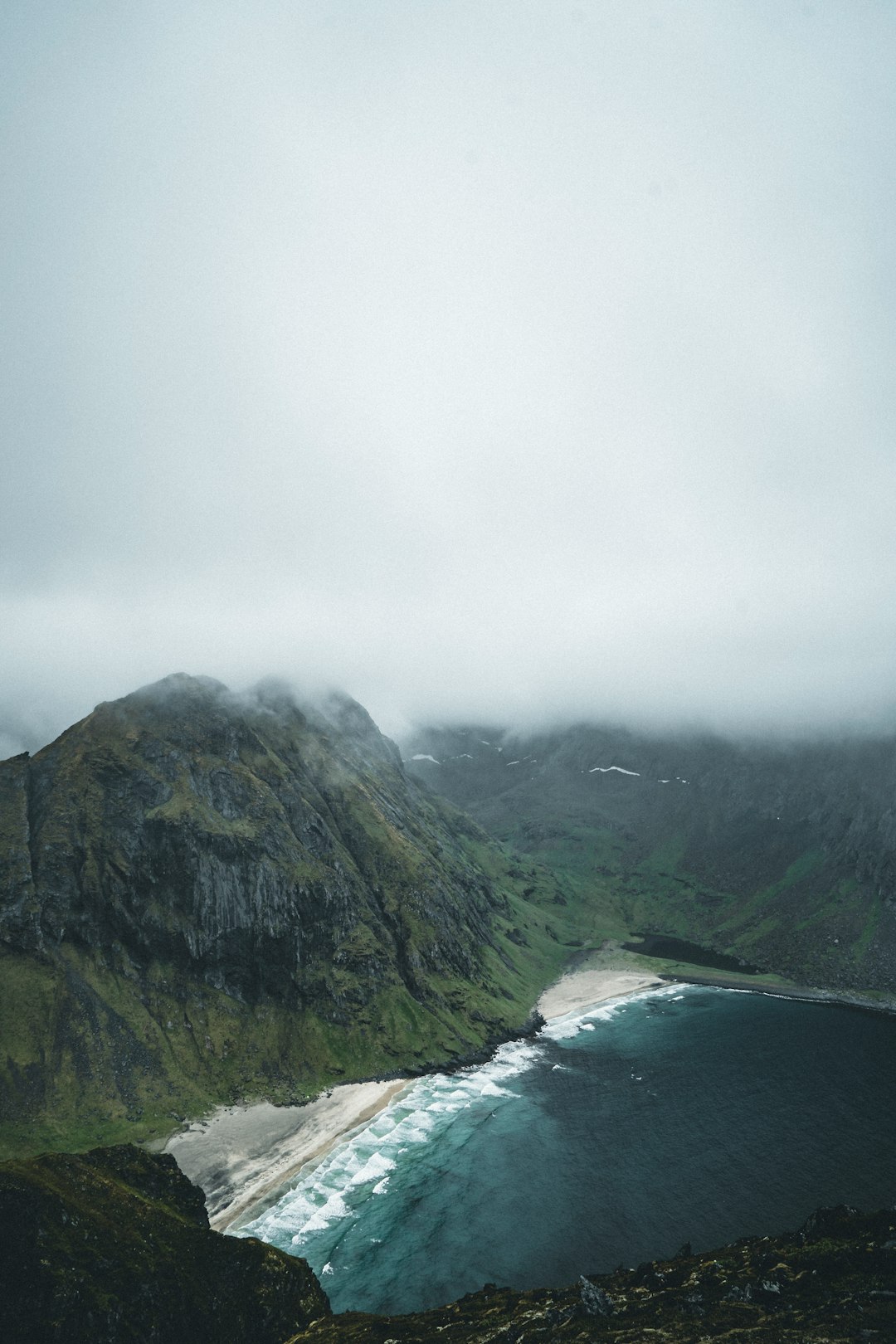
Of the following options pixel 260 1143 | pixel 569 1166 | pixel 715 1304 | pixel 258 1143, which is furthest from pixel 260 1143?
pixel 715 1304

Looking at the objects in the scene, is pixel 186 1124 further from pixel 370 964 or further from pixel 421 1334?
pixel 421 1334

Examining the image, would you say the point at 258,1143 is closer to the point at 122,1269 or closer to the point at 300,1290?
the point at 300,1290

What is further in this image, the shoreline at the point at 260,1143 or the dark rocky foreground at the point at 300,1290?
the shoreline at the point at 260,1143

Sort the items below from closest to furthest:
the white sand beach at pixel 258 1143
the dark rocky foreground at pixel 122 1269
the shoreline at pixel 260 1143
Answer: the dark rocky foreground at pixel 122 1269 < the shoreline at pixel 260 1143 < the white sand beach at pixel 258 1143

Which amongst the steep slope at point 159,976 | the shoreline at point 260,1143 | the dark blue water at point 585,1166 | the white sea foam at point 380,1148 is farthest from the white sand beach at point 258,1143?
the steep slope at point 159,976

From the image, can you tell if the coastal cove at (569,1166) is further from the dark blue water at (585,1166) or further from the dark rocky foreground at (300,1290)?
the dark rocky foreground at (300,1290)
